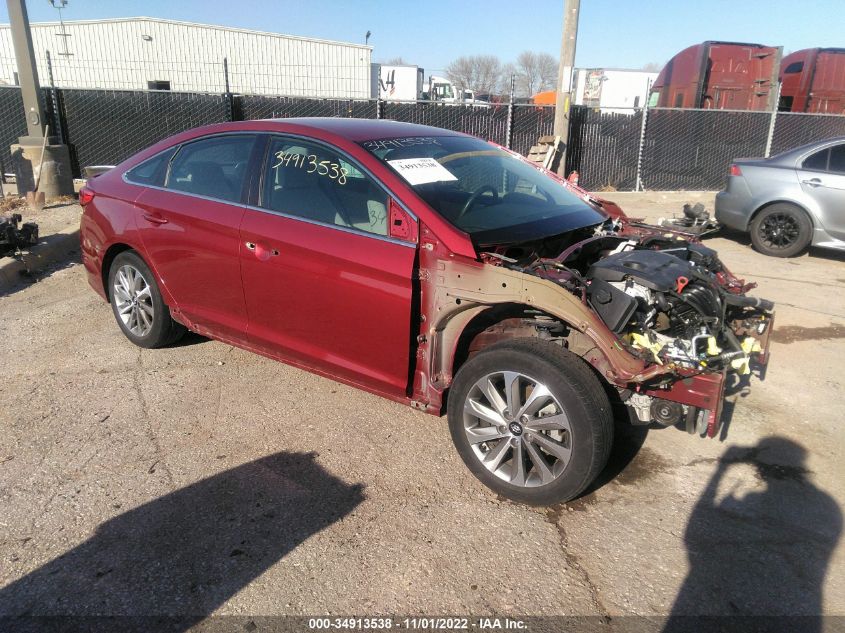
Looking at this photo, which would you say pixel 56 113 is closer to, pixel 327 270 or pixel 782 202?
pixel 327 270

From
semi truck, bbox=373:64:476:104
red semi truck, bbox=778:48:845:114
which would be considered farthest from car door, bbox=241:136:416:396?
semi truck, bbox=373:64:476:104

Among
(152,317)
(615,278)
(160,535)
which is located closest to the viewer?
(160,535)

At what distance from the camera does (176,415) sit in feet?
13.6

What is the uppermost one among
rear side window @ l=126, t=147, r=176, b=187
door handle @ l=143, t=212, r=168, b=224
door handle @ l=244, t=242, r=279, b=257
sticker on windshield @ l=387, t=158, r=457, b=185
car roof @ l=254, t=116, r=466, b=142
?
car roof @ l=254, t=116, r=466, b=142

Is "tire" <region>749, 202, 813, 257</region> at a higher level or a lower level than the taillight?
lower

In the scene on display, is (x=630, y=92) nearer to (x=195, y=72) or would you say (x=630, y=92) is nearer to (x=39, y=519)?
(x=195, y=72)

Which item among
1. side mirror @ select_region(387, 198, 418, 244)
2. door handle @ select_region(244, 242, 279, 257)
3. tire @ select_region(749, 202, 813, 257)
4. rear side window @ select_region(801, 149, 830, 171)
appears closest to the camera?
side mirror @ select_region(387, 198, 418, 244)

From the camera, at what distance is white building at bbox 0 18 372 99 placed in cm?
2798

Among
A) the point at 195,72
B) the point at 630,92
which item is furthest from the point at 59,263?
the point at 630,92

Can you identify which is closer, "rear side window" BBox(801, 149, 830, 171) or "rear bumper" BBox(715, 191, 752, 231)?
"rear side window" BBox(801, 149, 830, 171)

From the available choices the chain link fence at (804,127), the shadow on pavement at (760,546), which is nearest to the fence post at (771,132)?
the chain link fence at (804,127)

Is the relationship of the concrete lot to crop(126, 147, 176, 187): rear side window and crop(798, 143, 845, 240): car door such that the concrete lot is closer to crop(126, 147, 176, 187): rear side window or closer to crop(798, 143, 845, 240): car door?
crop(126, 147, 176, 187): rear side window

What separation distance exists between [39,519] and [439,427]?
211 centimetres

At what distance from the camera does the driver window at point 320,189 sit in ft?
12.0
